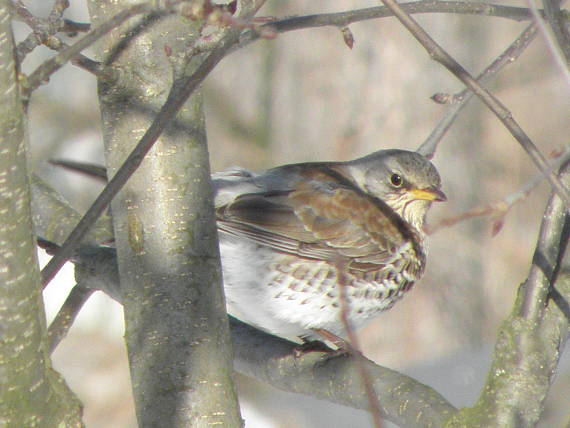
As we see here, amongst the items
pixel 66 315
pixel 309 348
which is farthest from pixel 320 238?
pixel 66 315

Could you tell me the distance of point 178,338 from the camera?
1859mm

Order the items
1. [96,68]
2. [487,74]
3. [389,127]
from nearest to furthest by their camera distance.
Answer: [96,68] → [487,74] → [389,127]

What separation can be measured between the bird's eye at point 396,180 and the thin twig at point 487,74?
678mm

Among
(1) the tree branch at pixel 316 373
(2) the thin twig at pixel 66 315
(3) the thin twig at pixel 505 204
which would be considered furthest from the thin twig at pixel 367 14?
(2) the thin twig at pixel 66 315

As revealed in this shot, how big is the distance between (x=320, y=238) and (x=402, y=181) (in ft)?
1.39

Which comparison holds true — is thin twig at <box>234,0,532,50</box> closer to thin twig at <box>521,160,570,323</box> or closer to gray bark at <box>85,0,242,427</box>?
gray bark at <box>85,0,242,427</box>

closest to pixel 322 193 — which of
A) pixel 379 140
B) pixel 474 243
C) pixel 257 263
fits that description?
pixel 257 263

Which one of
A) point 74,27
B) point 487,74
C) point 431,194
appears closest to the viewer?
point 74,27

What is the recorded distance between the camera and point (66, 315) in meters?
2.60

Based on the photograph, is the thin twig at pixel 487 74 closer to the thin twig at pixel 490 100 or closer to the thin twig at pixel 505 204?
the thin twig at pixel 490 100

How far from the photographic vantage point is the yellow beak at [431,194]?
12.0ft

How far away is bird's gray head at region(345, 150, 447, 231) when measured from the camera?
12.0 ft

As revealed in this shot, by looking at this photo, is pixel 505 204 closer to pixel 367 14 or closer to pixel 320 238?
pixel 367 14

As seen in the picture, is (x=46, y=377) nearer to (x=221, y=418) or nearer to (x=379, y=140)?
(x=221, y=418)
